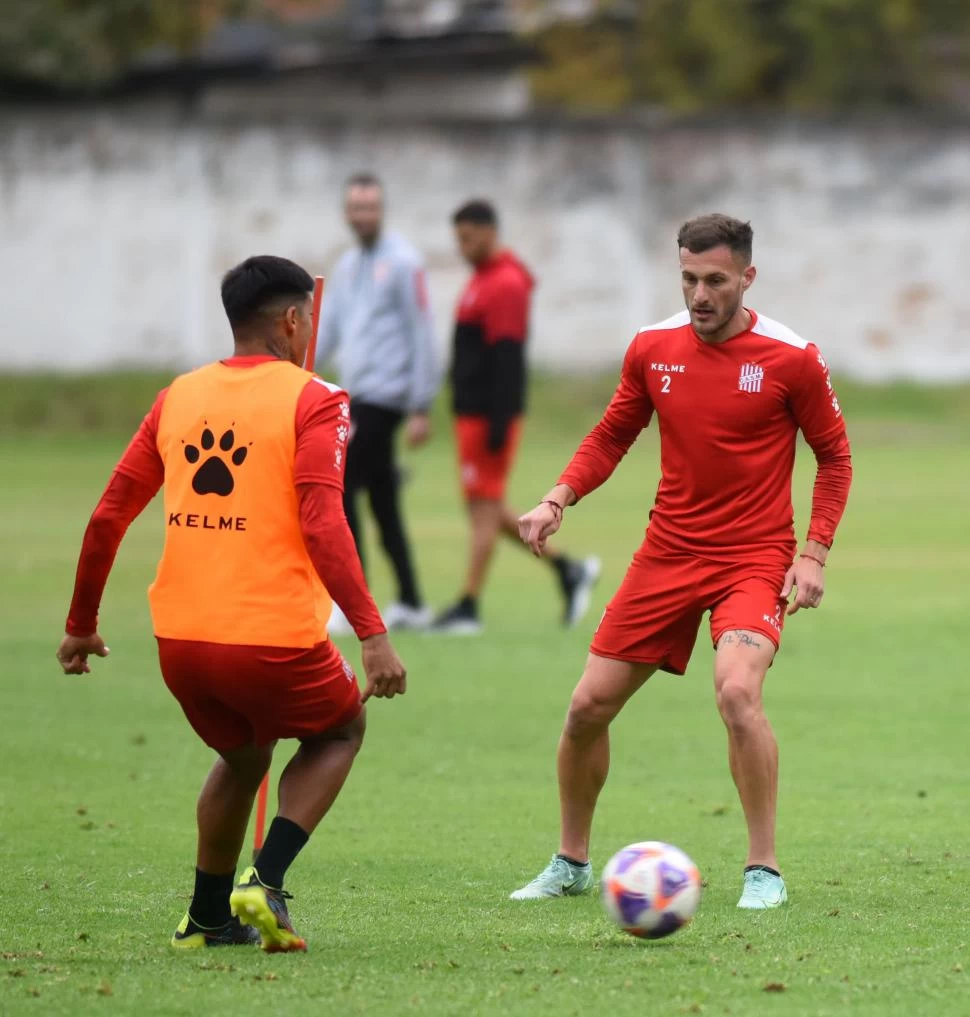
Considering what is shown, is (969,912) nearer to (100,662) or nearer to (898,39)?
(100,662)

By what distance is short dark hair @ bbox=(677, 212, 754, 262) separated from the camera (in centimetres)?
652

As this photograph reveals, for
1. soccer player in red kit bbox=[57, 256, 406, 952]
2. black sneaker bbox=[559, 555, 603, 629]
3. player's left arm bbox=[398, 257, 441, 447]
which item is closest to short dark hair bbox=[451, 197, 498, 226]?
player's left arm bbox=[398, 257, 441, 447]

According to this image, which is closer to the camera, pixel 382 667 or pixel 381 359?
pixel 382 667

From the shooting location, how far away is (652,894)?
18.6ft

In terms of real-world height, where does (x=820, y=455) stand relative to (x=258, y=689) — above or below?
above

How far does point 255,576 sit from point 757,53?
3513 cm

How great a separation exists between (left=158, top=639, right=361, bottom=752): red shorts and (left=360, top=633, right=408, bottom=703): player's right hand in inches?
6.3

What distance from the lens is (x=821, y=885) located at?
6.66 metres

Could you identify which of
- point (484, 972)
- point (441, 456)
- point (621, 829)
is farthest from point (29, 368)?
point (484, 972)

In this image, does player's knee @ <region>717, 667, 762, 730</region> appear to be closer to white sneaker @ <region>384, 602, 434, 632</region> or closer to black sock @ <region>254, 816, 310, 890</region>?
black sock @ <region>254, 816, 310, 890</region>

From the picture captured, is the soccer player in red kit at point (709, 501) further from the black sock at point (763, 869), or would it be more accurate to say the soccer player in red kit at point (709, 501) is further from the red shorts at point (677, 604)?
the black sock at point (763, 869)

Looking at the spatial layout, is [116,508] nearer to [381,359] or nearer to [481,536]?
[381,359]

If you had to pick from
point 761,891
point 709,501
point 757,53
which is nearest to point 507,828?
point 761,891

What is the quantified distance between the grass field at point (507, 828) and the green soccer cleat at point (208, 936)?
89 mm
